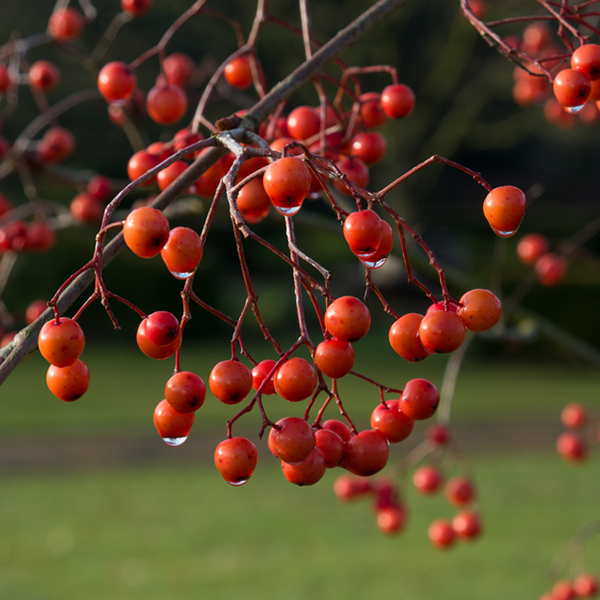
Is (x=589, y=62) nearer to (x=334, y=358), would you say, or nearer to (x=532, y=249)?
(x=334, y=358)

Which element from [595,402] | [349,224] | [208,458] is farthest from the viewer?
[595,402]

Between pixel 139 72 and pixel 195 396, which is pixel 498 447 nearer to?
pixel 195 396

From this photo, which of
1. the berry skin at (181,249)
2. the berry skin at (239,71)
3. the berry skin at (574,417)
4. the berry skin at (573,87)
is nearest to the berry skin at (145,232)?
the berry skin at (181,249)

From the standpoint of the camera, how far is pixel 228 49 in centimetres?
1445

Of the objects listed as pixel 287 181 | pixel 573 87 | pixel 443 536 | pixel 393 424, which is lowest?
pixel 443 536

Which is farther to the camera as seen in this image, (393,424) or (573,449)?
(573,449)

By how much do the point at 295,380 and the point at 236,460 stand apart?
0.10 metres

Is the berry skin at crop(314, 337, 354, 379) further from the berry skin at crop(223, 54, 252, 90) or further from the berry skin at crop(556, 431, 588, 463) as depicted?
the berry skin at crop(556, 431, 588, 463)

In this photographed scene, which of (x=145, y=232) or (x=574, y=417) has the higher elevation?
(x=145, y=232)

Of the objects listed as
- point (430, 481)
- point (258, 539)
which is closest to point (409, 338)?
point (430, 481)

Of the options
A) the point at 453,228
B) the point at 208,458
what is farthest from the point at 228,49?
the point at 208,458

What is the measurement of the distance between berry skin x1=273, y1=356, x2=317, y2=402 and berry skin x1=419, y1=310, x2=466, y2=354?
0.38 feet

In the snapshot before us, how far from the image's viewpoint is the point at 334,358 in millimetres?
729

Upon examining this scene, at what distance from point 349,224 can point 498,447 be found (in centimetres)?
785
